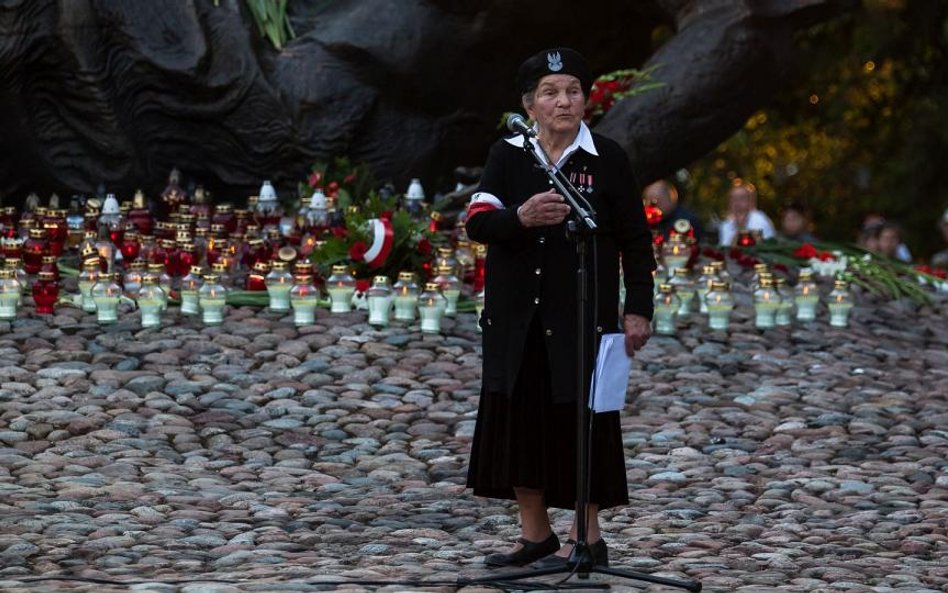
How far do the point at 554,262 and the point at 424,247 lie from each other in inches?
167

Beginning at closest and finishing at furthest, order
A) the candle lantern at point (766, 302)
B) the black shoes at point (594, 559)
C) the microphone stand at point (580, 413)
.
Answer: the microphone stand at point (580, 413)
the black shoes at point (594, 559)
the candle lantern at point (766, 302)

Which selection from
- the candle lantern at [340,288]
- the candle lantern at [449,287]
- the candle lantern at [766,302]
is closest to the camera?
the candle lantern at [340,288]

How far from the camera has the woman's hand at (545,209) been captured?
18.5 feet

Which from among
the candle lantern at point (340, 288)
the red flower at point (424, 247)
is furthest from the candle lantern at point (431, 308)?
the red flower at point (424, 247)

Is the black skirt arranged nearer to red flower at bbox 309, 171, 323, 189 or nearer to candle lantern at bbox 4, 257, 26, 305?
candle lantern at bbox 4, 257, 26, 305

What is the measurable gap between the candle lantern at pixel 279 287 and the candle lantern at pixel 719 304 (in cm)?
215

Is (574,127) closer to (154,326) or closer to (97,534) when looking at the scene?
(97,534)

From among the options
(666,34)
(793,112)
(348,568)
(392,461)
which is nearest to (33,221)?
(392,461)

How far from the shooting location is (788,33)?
1132cm

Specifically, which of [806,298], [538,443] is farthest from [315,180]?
[538,443]

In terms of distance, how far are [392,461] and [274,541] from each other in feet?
4.47

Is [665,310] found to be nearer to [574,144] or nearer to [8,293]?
[8,293]

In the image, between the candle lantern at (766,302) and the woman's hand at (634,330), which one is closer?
the woman's hand at (634,330)

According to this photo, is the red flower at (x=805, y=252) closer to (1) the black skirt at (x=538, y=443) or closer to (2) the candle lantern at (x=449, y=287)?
(2) the candle lantern at (x=449, y=287)
